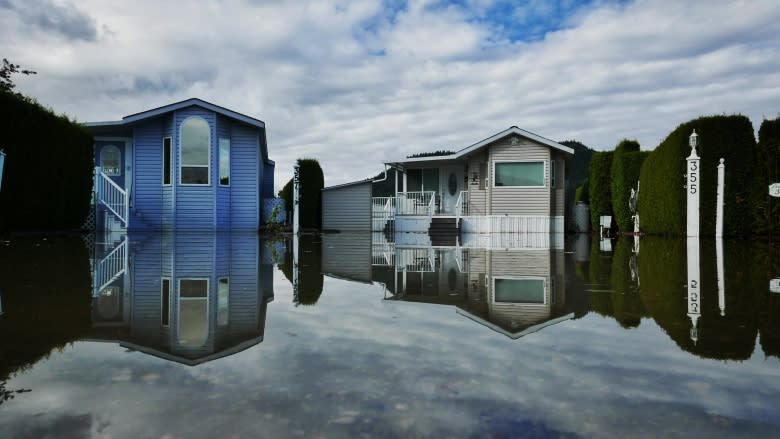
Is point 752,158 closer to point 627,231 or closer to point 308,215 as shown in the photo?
point 627,231

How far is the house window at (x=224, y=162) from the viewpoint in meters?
19.1

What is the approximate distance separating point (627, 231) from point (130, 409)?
22.0m

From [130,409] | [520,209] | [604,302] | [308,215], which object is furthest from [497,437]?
[308,215]

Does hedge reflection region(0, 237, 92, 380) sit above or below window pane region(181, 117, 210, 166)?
below

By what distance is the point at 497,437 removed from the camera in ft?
4.81

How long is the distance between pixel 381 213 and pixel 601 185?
9985 millimetres

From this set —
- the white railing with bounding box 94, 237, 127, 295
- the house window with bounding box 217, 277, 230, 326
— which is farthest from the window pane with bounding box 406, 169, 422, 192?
the house window with bounding box 217, 277, 230, 326

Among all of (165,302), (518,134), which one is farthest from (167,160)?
(165,302)

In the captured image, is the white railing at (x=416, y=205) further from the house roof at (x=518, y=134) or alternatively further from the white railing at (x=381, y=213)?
the house roof at (x=518, y=134)

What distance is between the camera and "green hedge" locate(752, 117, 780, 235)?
13.1 metres

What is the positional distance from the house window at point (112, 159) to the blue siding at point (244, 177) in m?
4.34

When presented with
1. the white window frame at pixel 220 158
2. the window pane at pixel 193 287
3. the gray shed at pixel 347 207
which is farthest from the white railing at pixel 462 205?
the window pane at pixel 193 287

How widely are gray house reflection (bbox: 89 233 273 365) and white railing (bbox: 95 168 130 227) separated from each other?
1232cm

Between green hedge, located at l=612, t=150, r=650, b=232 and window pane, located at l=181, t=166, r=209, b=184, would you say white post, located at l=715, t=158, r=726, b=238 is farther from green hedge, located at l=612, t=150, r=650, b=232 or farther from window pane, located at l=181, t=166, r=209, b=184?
window pane, located at l=181, t=166, r=209, b=184
